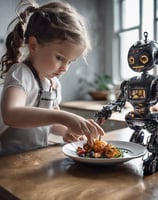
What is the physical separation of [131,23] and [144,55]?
2.38 meters

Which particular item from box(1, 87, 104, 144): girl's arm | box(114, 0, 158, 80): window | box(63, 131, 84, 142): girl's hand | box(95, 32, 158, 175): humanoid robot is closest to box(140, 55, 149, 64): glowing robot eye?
box(95, 32, 158, 175): humanoid robot

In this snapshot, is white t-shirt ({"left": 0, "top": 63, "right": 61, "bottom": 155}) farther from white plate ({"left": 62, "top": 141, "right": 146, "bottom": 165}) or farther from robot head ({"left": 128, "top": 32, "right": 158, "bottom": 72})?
robot head ({"left": 128, "top": 32, "right": 158, "bottom": 72})

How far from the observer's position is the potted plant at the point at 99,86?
9.37ft

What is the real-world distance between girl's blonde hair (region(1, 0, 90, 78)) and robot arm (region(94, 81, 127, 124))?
9.3 inches

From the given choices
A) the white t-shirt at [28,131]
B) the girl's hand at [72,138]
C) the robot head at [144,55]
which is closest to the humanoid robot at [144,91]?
the robot head at [144,55]

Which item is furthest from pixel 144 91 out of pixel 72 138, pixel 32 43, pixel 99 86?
pixel 99 86

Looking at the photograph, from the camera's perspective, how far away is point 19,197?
19.3 inches

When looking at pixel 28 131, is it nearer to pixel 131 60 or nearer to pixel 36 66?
pixel 36 66

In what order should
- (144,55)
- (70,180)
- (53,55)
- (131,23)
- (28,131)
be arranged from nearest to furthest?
(70,180) < (144,55) < (53,55) < (28,131) < (131,23)

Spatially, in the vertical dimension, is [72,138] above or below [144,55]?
below

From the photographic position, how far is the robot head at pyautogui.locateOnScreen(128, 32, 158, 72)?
676 mm

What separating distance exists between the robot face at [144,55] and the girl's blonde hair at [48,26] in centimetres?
23

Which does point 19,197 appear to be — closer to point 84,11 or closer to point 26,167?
point 26,167

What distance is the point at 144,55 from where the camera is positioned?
2.23 feet
